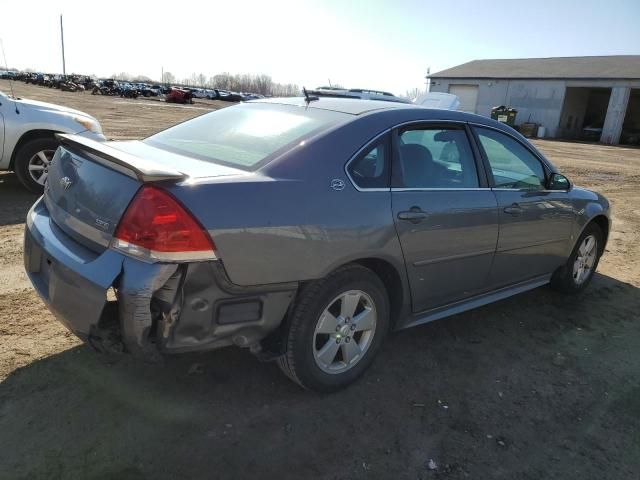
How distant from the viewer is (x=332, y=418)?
276 centimetres

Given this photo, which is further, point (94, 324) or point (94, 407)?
point (94, 407)

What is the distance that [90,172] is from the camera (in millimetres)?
2582

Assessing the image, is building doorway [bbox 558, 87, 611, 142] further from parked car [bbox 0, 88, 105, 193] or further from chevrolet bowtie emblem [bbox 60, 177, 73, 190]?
chevrolet bowtie emblem [bbox 60, 177, 73, 190]

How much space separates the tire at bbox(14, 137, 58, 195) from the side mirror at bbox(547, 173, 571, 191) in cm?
628

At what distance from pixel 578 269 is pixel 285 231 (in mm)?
3546

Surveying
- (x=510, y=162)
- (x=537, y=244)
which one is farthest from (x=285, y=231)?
(x=537, y=244)

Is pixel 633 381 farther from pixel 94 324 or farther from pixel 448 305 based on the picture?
pixel 94 324

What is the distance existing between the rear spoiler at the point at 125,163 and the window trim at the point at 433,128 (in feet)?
4.23

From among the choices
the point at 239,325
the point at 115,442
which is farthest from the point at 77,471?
the point at 239,325

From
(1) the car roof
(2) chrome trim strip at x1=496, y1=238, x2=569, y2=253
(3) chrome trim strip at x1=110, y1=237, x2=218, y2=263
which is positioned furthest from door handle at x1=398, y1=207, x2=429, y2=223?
(3) chrome trim strip at x1=110, y1=237, x2=218, y2=263

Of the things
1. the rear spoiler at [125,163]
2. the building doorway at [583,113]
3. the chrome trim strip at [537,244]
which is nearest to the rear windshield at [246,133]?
the rear spoiler at [125,163]

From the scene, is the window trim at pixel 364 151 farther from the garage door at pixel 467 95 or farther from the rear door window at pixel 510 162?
the garage door at pixel 467 95

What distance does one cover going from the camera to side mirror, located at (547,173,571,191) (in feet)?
13.4

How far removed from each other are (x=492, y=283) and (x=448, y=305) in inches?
20.3
